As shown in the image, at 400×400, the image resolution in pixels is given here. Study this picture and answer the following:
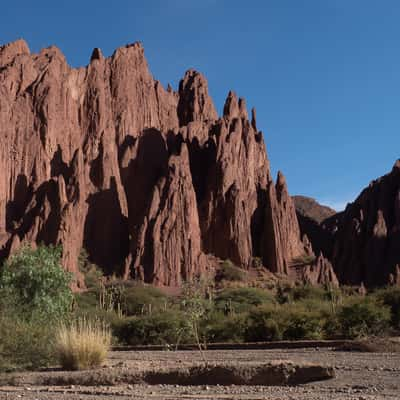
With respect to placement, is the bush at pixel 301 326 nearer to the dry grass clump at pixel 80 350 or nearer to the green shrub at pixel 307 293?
the dry grass clump at pixel 80 350

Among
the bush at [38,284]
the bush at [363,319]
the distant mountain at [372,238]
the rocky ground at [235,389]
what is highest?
the distant mountain at [372,238]

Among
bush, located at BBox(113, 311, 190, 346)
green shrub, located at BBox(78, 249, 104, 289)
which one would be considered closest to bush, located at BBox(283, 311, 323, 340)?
bush, located at BBox(113, 311, 190, 346)

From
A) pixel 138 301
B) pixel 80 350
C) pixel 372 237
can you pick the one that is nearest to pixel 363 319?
pixel 80 350

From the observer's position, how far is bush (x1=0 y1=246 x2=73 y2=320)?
84.0 feet

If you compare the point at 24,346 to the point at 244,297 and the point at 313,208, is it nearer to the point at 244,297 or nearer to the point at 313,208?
the point at 244,297

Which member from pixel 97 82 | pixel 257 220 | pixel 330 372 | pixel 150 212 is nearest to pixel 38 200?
pixel 150 212

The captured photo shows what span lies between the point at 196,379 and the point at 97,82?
7835cm

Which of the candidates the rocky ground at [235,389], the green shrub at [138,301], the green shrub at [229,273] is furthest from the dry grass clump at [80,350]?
the green shrub at [229,273]

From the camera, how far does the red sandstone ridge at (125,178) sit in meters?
72.2

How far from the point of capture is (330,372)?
487 inches

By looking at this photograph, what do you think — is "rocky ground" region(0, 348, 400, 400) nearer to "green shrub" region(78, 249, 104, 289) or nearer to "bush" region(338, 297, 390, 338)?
"bush" region(338, 297, 390, 338)

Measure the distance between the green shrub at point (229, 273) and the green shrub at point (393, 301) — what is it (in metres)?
39.0

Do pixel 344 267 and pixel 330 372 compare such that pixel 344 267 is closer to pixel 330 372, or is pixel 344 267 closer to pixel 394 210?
pixel 394 210

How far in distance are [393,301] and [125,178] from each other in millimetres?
57132
